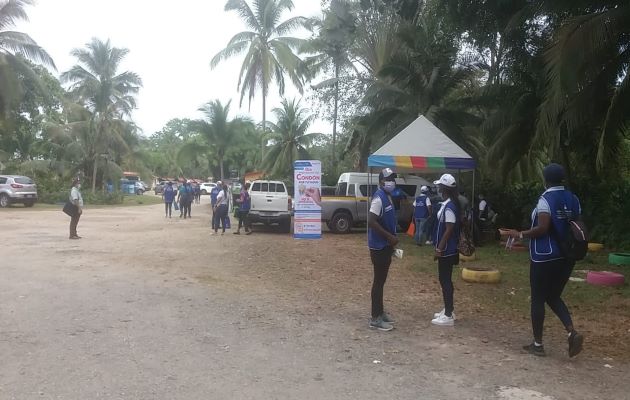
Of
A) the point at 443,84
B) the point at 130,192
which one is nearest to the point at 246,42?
the point at 443,84

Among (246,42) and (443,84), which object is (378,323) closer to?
(443,84)

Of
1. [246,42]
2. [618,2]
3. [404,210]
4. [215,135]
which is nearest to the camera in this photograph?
[618,2]

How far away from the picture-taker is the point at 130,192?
5784 centimetres

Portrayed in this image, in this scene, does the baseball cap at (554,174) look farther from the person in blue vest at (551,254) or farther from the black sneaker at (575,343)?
the black sneaker at (575,343)

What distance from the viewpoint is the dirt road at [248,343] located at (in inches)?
171

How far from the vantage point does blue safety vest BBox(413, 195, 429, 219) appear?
14.2 metres

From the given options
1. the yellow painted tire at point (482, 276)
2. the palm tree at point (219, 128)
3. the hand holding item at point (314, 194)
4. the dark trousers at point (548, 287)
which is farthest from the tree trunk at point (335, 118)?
the dark trousers at point (548, 287)

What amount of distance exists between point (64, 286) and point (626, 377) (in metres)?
7.28

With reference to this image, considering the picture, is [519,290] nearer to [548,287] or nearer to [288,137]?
[548,287]

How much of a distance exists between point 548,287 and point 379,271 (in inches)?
69.5

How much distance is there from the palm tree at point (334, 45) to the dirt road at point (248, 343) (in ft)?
40.6

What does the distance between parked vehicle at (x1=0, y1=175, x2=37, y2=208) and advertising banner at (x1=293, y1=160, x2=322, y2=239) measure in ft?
64.0

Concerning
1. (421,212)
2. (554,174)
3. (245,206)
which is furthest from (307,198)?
(554,174)

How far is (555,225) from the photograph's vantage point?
513 centimetres
